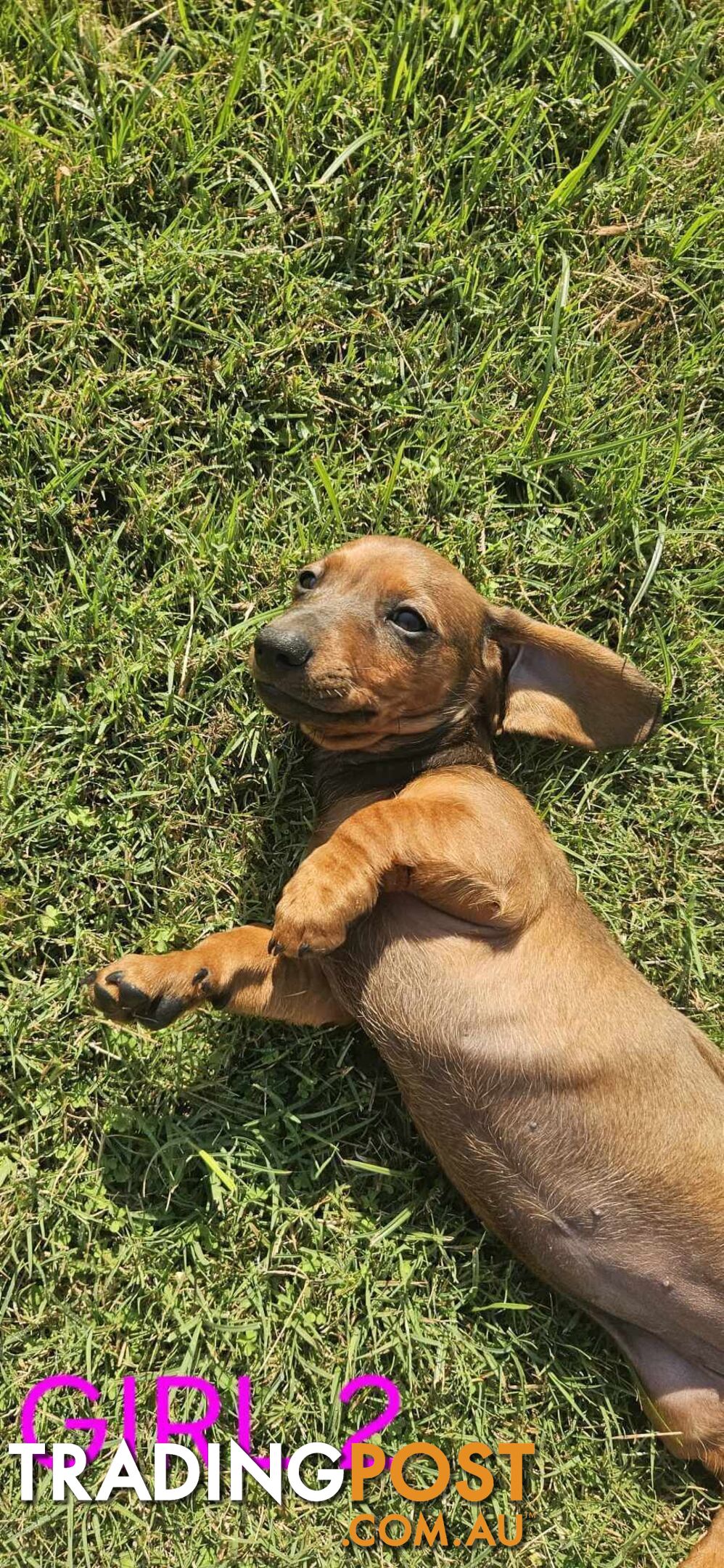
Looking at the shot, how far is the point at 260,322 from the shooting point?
477cm

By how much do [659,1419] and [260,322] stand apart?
13.2ft

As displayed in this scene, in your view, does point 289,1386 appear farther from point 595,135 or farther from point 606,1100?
point 595,135

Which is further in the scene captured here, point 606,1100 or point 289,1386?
point 289,1386

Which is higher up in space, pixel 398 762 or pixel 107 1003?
pixel 398 762

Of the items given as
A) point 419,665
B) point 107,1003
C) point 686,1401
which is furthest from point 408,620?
point 686,1401

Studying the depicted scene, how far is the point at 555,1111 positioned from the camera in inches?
155

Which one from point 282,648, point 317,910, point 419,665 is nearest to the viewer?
point 317,910

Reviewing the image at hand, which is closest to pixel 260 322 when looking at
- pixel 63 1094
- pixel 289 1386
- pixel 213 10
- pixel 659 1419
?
pixel 213 10

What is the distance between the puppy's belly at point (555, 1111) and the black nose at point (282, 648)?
0.81 m

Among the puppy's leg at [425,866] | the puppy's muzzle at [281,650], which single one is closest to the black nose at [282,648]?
the puppy's muzzle at [281,650]

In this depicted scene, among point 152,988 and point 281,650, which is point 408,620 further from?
point 152,988

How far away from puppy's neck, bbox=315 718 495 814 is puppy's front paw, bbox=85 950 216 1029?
2.35ft

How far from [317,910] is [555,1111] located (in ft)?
3.26

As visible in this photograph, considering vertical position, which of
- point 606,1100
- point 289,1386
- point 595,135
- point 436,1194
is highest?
point 595,135
